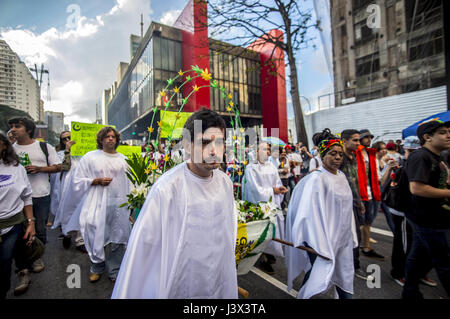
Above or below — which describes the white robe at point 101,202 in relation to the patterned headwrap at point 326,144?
below

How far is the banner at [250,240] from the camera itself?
2112 millimetres

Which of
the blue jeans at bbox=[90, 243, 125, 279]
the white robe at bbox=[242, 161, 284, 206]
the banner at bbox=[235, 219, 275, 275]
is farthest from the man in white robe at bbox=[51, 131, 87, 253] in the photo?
the banner at bbox=[235, 219, 275, 275]

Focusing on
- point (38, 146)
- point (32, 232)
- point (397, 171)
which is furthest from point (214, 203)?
point (38, 146)

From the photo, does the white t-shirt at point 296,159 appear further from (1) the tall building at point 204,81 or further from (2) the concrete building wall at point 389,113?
(1) the tall building at point 204,81

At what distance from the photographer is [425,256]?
2578mm

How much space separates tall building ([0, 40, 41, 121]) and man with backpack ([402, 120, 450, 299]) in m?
5.58

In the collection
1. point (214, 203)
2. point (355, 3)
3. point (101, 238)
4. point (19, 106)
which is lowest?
point (101, 238)

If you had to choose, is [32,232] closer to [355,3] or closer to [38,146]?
[38,146]

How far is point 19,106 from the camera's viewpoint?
4086mm

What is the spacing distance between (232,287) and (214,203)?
0.64m

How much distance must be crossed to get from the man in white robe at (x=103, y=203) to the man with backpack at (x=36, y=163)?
60 centimetres

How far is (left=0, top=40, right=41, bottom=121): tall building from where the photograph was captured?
3672mm

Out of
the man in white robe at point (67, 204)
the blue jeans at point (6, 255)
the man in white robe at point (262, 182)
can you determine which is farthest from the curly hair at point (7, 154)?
the man in white robe at point (262, 182)

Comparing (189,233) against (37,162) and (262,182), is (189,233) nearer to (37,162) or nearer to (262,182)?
(262,182)
